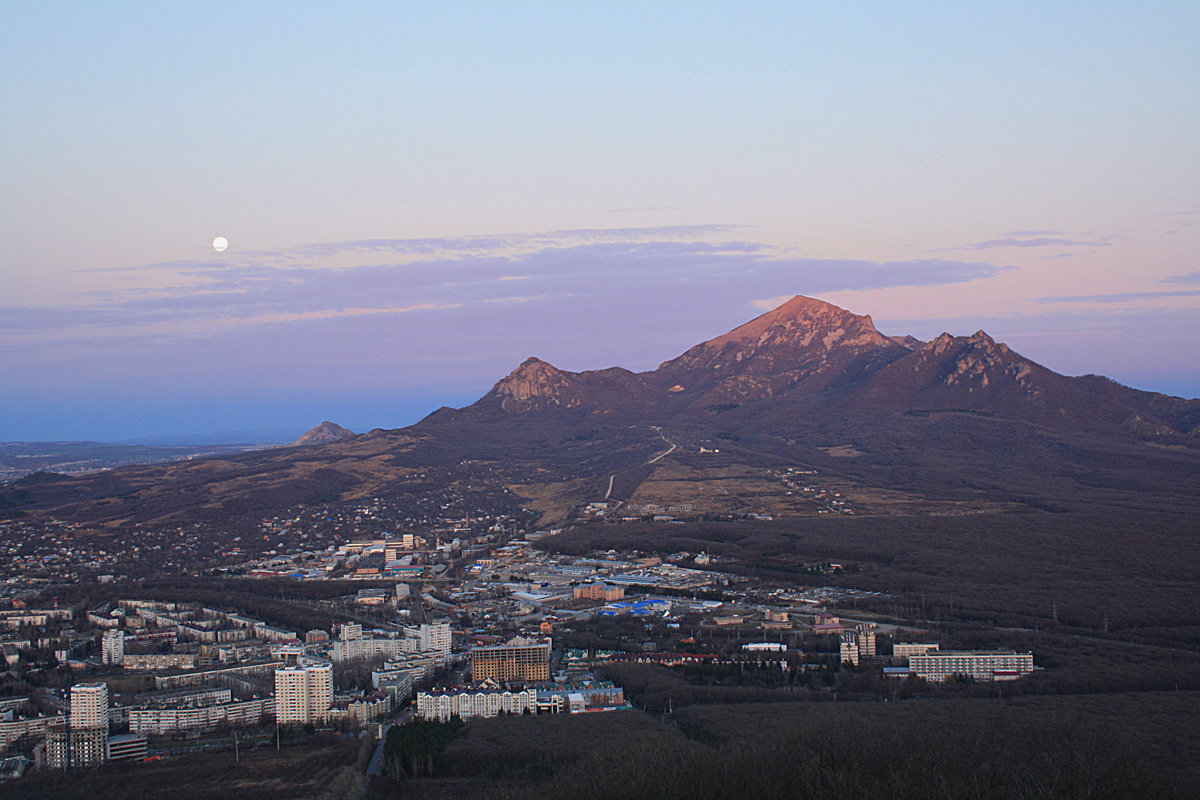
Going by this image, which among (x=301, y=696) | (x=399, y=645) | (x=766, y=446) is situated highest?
(x=766, y=446)

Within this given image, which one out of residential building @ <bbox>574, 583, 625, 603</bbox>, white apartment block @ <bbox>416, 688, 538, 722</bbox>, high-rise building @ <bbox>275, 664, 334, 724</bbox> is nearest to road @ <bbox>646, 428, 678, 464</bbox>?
residential building @ <bbox>574, 583, 625, 603</bbox>

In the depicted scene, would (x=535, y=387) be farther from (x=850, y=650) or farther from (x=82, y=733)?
(x=82, y=733)

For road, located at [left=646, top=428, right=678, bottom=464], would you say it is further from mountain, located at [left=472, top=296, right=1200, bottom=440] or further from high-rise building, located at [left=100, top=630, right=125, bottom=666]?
high-rise building, located at [left=100, top=630, right=125, bottom=666]

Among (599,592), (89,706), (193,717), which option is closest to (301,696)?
(193,717)

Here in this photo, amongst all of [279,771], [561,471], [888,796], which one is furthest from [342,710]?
[561,471]

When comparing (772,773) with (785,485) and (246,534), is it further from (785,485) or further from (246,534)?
(785,485)

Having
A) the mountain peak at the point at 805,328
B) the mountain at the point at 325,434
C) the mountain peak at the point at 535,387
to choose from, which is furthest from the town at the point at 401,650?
the mountain at the point at 325,434
